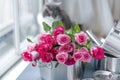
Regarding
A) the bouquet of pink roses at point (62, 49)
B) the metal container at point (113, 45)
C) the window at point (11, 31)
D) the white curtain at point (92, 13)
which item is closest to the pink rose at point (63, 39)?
the bouquet of pink roses at point (62, 49)

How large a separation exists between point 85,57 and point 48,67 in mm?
174

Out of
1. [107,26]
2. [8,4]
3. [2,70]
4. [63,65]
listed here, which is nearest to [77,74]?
[63,65]

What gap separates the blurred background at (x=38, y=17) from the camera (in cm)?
153

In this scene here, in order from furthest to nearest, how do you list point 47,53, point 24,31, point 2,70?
point 24,31 → point 2,70 → point 47,53

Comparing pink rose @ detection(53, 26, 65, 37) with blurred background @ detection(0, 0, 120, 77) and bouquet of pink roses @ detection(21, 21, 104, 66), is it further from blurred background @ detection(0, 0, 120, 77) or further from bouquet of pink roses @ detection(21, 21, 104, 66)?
blurred background @ detection(0, 0, 120, 77)

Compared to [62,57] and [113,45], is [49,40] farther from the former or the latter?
[113,45]

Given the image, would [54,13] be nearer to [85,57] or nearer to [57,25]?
[57,25]

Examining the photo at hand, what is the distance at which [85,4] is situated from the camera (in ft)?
7.45

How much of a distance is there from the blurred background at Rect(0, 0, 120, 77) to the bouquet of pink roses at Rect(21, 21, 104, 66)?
1.28ft

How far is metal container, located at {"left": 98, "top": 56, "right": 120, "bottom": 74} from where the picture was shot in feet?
3.72

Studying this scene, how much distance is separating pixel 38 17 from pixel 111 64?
102cm

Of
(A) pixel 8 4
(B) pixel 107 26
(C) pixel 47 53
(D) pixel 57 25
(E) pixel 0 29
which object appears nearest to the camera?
(C) pixel 47 53

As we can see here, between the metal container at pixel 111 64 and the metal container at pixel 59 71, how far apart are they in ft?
0.63

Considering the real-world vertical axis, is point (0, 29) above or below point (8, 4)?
below
